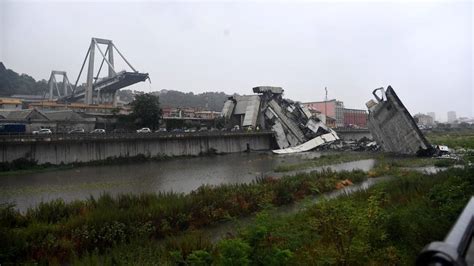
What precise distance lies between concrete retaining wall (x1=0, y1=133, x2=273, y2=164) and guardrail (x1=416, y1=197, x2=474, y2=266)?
4363cm

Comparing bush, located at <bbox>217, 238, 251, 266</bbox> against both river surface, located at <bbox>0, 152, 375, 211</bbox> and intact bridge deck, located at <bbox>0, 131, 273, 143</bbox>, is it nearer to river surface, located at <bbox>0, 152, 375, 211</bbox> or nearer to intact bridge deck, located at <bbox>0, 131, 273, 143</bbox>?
river surface, located at <bbox>0, 152, 375, 211</bbox>

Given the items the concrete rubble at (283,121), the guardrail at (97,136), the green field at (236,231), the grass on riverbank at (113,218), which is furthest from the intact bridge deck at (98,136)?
the green field at (236,231)

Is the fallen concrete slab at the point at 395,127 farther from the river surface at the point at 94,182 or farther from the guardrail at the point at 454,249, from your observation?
the guardrail at the point at 454,249

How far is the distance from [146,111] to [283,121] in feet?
88.7

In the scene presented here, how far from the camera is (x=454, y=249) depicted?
1.74m

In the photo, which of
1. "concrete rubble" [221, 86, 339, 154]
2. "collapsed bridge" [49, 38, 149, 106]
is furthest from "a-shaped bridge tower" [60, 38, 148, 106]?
"concrete rubble" [221, 86, 339, 154]

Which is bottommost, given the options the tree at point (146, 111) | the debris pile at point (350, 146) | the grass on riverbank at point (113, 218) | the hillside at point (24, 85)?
the debris pile at point (350, 146)

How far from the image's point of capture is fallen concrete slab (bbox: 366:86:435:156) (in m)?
44.5

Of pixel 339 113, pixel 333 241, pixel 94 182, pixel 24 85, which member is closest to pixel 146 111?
pixel 94 182

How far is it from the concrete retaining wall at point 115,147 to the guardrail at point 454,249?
43.6 metres

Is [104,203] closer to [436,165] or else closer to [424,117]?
[436,165]

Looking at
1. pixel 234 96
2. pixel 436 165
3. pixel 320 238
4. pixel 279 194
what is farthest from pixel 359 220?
pixel 234 96

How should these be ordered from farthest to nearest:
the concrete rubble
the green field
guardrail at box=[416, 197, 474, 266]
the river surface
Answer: the concrete rubble, the river surface, the green field, guardrail at box=[416, 197, 474, 266]

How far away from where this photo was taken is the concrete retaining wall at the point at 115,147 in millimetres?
38591
